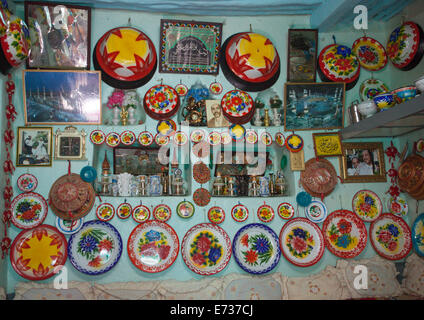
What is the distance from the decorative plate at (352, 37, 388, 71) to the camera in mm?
2740

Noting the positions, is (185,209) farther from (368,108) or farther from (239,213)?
(368,108)

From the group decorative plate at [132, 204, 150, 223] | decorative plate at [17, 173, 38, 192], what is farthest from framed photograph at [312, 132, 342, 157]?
decorative plate at [17, 173, 38, 192]

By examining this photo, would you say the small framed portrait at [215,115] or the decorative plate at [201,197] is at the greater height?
the small framed portrait at [215,115]

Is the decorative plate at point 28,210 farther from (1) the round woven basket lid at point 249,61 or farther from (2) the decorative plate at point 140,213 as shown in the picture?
(1) the round woven basket lid at point 249,61

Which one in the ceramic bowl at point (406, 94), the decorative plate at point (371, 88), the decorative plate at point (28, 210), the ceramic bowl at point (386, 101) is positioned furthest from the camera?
the decorative plate at point (371, 88)

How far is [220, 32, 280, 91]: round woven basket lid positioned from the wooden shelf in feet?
2.64

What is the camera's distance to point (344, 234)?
2535 millimetres

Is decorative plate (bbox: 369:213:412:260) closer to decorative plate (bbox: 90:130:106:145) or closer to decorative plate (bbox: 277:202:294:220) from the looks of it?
decorative plate (bbox: 277:202:294:220)

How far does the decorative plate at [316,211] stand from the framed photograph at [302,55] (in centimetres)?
108

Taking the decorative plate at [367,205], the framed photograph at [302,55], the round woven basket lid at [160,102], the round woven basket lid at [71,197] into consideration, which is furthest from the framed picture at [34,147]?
the decorative plate at [367,205]

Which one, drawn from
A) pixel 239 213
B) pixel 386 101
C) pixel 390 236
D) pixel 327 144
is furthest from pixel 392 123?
pixel 239 213

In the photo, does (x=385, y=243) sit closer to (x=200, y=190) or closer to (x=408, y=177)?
(x=408, y=177)

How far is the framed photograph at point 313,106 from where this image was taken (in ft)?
8.61

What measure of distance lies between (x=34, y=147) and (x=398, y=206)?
3010 mm
